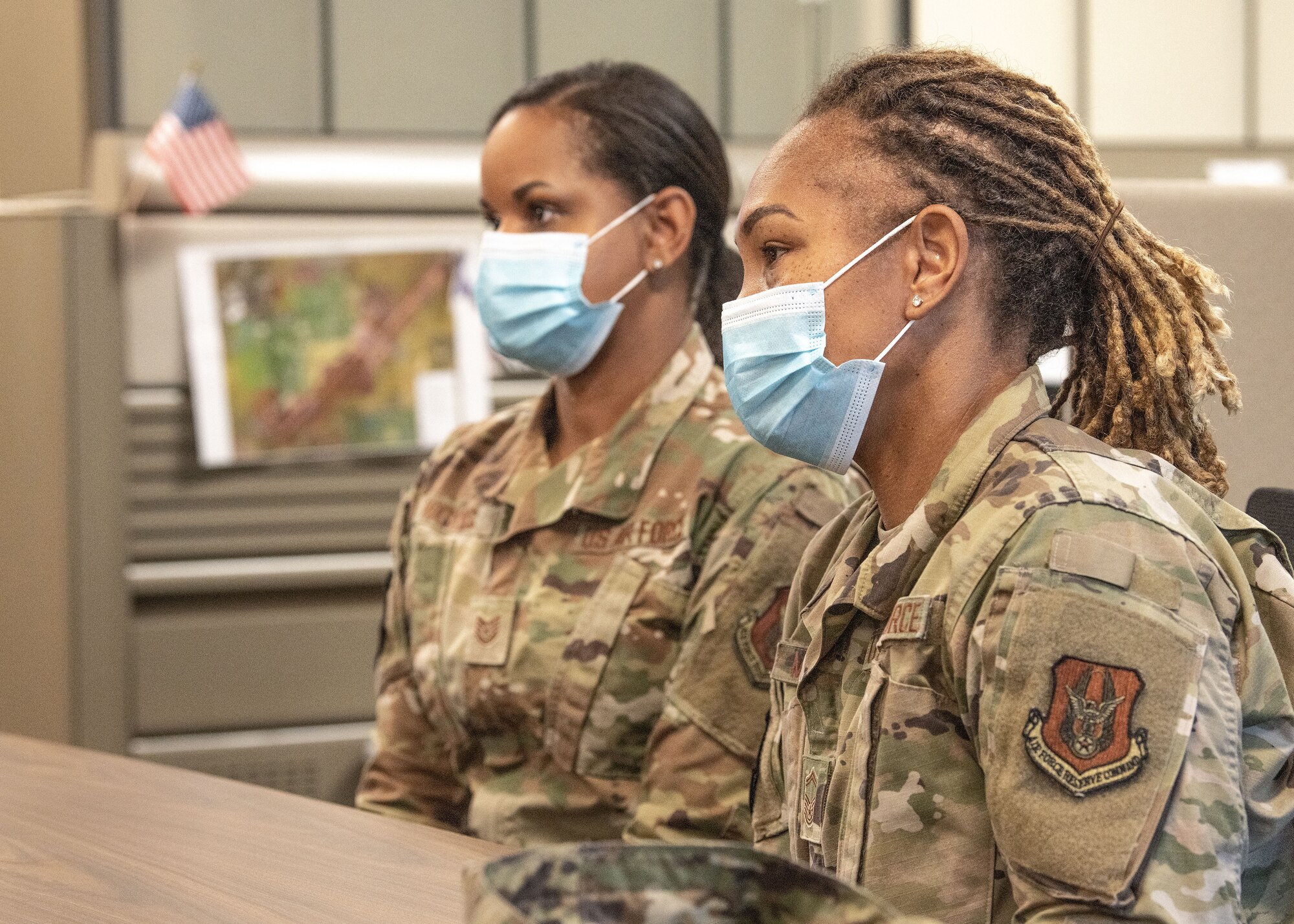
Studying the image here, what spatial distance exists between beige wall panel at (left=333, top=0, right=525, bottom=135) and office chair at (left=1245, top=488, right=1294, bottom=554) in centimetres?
225

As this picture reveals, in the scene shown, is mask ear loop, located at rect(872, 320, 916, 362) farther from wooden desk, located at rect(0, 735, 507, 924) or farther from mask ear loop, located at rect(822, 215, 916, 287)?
wooden desk, located at rect(0, 735, 507, 924)

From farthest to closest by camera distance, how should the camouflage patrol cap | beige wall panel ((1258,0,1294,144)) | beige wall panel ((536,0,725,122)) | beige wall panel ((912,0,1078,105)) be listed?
1. beige wall panel ((1258,0,1294,144))
2. beige wall panel ((912,0,1078,105))
3. beige wall panel ((536,0,725,122))
4. the camouflage patrol cap

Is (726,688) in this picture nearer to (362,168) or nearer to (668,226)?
(668,226)

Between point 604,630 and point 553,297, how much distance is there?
0.41m

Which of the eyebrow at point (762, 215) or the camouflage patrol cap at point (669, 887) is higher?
the eyebrow at point (762, 215)

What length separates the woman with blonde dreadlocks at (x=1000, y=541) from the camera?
89 centimetres

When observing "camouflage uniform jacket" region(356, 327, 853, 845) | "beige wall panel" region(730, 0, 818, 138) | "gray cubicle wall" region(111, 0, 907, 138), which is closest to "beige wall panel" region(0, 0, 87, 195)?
"gray cubicle wall" region(111, 0, 907, 138)

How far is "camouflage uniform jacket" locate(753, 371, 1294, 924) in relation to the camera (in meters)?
0.88

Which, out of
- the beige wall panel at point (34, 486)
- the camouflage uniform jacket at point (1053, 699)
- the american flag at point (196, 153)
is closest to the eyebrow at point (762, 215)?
the camouflage uniform jacket at point (1053, 699)

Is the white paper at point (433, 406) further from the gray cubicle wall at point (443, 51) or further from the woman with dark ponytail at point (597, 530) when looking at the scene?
the woman with dark ponytail at point (597, 530)

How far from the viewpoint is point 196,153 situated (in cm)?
288

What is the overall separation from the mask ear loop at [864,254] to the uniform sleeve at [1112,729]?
0.94 ft

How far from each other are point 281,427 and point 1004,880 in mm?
2263

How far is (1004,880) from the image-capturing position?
969 mm
